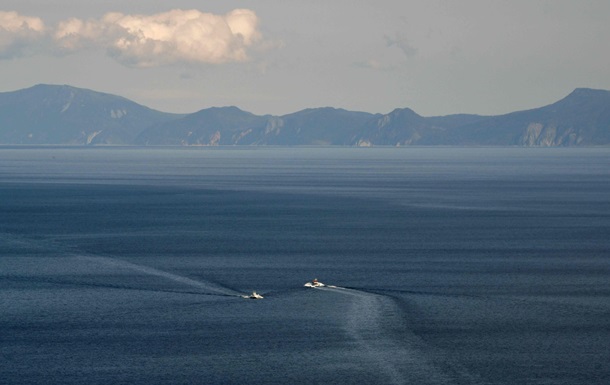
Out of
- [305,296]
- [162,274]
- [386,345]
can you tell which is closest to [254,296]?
[305,296]

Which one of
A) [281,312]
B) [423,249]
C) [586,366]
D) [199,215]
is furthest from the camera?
[199,215]

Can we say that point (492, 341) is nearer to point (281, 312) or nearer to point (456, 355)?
point (456, 355)

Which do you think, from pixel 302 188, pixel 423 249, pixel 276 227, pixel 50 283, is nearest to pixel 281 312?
pixel 50 283

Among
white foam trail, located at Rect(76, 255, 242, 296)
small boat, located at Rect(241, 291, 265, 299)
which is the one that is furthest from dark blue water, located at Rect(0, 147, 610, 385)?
small boat, located at Rect(241, 291, 265, 299)

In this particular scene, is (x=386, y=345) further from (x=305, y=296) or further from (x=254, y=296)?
(x=254, y=296)

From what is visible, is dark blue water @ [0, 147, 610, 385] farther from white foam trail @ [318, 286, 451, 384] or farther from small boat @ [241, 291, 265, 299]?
small boat @ [241, 291, 265, 299]
